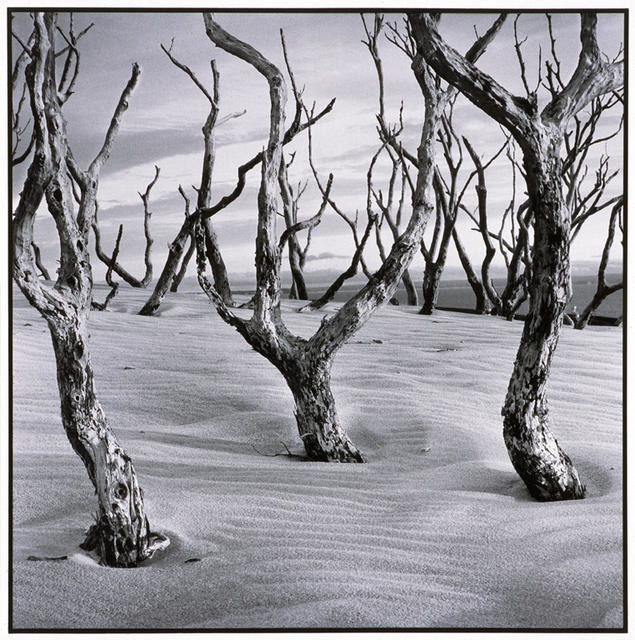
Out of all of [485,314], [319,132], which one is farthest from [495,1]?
[485,314]

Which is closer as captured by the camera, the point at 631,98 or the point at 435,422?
the point at 631,98

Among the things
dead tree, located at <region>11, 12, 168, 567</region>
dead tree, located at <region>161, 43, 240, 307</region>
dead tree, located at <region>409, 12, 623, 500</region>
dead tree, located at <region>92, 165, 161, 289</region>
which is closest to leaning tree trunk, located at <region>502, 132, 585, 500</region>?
dead tree, located at <region>409, 12, 623, 500</region>

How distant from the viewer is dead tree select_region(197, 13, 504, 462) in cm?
320

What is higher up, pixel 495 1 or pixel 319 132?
pixel 495 1

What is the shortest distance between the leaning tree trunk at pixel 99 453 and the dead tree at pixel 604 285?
116 inches

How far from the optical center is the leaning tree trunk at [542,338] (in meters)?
2.51

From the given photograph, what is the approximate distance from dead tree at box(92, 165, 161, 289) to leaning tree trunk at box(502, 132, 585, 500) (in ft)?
5.75

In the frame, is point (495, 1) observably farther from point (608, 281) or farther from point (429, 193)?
point (608, 281)

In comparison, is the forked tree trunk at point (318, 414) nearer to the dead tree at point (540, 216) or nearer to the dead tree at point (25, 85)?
the dead tree at point (540, 216)

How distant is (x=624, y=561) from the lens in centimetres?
219

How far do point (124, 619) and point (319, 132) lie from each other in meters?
2.44

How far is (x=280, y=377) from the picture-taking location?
4.24 metres

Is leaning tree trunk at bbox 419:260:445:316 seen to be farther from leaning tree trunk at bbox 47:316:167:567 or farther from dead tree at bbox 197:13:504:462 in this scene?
leaning tree trunk at bbox 47:316:167:567

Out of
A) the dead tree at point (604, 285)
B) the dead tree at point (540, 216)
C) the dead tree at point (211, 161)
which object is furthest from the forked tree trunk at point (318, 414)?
the dead tree at point (604, 285)
